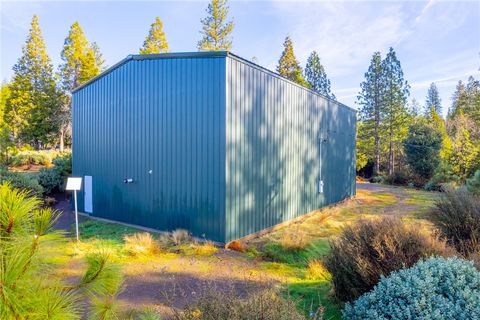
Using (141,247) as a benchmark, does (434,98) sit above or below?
above

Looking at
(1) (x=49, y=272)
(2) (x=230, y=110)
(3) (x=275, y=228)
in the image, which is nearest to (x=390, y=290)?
(1) (x=49, y=272)

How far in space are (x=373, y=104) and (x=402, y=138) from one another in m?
3.74

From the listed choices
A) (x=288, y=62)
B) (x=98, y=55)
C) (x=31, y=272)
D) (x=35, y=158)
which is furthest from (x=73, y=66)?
(x=31, y=272)

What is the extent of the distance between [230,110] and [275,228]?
3.62 metres

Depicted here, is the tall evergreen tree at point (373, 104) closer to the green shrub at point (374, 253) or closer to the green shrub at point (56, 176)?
the green shrub at point (56, 176)

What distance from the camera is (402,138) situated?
953 inches

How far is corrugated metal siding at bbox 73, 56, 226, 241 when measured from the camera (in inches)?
263

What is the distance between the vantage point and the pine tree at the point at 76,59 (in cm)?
2519

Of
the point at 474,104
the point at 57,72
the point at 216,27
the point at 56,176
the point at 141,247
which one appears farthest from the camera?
the point at 474,104

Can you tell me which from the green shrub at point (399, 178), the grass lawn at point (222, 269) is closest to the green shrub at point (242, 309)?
the grass lawn at point (222, 269)

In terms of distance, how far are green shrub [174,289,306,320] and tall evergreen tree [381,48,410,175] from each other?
79.6 ft

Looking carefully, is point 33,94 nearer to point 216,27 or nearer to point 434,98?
point 216,27

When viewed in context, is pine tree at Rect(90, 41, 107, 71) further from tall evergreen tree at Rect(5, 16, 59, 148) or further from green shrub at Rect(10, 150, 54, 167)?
green shrub at Rect(10, 150, 54, 167)

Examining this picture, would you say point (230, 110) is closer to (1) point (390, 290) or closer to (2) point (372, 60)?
(1) point (390, 290)
